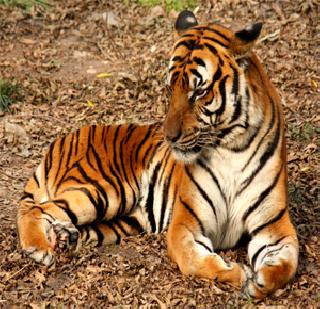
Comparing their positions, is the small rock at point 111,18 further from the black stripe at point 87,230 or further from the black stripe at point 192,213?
the black stripe at point 192,213

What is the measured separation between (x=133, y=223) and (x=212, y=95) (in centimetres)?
144

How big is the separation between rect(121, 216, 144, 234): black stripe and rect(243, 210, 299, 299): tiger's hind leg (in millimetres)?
1066

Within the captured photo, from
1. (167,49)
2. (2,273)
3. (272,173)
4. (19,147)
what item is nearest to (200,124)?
(272,173)

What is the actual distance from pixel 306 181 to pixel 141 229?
1.46 metres

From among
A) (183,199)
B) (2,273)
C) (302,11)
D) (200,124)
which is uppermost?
(302,11)

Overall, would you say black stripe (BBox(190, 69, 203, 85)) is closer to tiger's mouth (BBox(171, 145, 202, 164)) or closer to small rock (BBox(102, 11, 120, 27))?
tiger's mouth (BBox(171, 145, 202, 164))

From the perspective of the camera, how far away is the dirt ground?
589 centimetres

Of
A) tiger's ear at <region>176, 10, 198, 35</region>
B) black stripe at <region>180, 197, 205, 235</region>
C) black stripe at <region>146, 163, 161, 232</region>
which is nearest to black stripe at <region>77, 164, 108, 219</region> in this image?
black stripe at <region>146, 163, 161, 232</region>

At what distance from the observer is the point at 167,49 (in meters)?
9.90

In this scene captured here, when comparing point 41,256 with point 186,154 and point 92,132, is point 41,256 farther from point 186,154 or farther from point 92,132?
point 92,132

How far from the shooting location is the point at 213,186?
611cm

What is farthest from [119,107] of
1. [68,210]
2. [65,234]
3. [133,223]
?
[65,234]

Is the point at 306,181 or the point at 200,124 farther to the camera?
the point at 306,181

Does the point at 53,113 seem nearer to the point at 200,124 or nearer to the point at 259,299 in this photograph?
the point at 200,124
